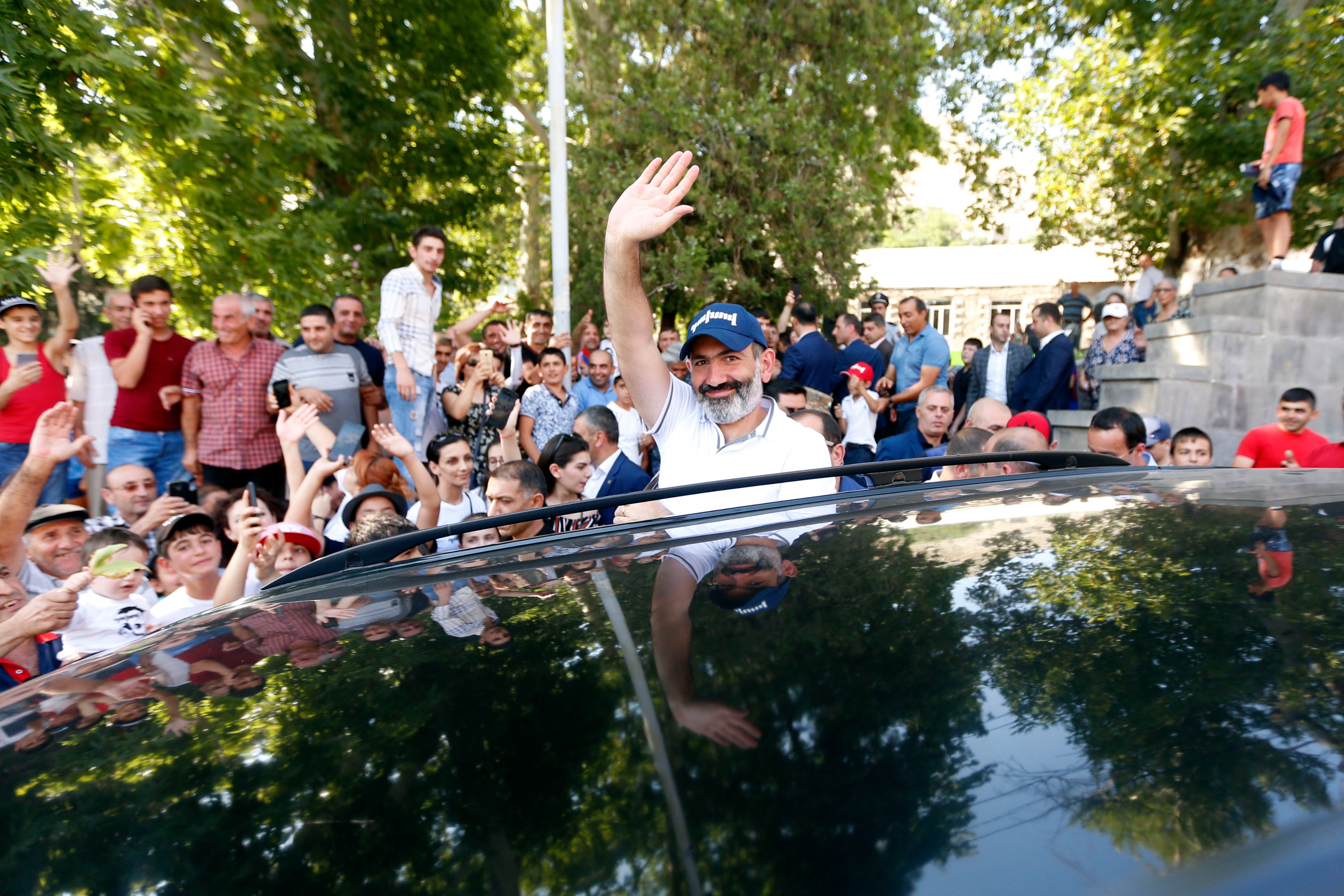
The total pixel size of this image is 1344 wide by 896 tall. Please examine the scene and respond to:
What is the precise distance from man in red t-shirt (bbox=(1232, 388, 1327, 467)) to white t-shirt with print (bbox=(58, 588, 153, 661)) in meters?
6.18

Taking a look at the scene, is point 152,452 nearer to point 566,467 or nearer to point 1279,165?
point 566,467

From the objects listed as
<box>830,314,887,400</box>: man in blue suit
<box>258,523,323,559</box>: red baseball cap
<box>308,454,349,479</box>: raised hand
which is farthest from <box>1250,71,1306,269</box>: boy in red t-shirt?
<box>258,523,323,559</box>: red baseball cap

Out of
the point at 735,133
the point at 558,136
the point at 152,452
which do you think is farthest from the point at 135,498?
the point at 735,133

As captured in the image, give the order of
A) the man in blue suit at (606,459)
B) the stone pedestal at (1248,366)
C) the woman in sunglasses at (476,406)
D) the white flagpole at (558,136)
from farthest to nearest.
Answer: the white flagpole at (558,136)
the stone pedestal at (1248,366)
the woman in sunglasses at (476,406)
the man in blue suit at (606,459)

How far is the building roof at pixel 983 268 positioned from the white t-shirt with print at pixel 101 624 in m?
30.7

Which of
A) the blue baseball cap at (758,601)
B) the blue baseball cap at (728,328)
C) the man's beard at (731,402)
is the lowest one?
the blue baseball cap at (758,601)

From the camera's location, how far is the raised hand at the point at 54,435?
12.0 ft

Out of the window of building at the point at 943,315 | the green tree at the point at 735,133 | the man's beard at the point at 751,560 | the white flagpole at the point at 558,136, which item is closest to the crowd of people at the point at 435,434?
the man's beard at the point at 751,560

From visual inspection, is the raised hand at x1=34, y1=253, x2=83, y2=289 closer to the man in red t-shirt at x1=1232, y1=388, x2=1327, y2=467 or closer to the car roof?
the car roof

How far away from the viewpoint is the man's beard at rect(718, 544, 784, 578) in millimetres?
1531

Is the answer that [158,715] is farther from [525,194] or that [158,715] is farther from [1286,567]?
[525,194]

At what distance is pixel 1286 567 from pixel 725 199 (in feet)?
42.1

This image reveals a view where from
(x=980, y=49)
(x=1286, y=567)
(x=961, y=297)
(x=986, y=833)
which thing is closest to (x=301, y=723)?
(x=986, y=833)

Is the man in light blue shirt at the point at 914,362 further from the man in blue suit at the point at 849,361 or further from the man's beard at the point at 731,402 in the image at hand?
the man's beard at the point at 731,402
